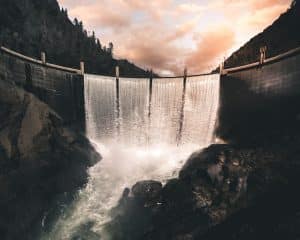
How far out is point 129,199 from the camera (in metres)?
22.4

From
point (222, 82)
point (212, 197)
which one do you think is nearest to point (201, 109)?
point (222, 82)

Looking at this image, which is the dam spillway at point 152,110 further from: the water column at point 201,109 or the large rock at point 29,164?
the large rock at point 29,164

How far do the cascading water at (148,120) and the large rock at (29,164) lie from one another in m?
3.99

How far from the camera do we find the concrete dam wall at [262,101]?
24.2 m

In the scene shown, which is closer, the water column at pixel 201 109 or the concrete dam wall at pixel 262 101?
the concrete dam wall at pixel 262 101

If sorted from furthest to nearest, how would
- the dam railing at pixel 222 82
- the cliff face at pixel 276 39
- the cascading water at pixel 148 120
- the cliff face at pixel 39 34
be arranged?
1. the cliff face at pixel 39 34
2. the cliff face at pixel 276 39
3. the cascading water at pixel 148 120
4. the dam railing at pixel 222 82

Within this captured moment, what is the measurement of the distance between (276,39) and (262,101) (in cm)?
1075

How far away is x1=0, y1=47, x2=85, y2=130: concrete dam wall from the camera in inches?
1038

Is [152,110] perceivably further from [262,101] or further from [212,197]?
[212,197]

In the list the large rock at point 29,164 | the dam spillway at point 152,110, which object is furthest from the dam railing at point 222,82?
the large rock at point 29,164

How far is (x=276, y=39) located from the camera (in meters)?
33.1

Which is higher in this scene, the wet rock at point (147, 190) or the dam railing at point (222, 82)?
the dam railing at point (222, 82)

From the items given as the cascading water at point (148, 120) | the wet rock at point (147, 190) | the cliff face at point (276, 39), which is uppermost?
the cliff face at point (276, 39)

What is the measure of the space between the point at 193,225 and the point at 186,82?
692 inches
